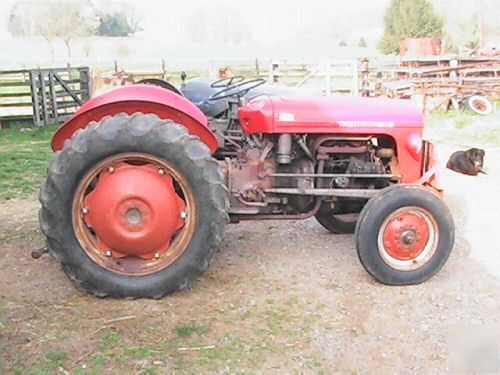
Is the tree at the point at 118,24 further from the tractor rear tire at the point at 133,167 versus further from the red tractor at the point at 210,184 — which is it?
the tractor rear tire at the point at 133,167

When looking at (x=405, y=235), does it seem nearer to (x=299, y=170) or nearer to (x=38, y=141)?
(x=299, y=170)

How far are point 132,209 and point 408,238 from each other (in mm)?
1756

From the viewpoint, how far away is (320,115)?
416 centimetres

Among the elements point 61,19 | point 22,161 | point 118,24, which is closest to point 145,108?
point 22,161

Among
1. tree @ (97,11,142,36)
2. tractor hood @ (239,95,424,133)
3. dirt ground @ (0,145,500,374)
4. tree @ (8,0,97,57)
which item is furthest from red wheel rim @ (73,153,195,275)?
tree @ (97,11,142,36)

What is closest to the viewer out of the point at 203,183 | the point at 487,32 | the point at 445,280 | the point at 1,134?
the point at 203,183

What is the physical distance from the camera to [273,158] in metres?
4.29

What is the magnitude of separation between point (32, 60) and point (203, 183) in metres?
34.6

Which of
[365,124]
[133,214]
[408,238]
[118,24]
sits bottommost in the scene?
A: [408,238]

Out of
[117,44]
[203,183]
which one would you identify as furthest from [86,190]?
[117,44]

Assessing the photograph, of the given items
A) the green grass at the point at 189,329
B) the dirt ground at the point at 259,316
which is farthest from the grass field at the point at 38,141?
the green grass at the point at 189,329

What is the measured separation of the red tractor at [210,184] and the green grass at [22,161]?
9.21 ft

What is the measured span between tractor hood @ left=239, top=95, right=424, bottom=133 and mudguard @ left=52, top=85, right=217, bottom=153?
0.37 meters

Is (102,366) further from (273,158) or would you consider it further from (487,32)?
(487,32)
